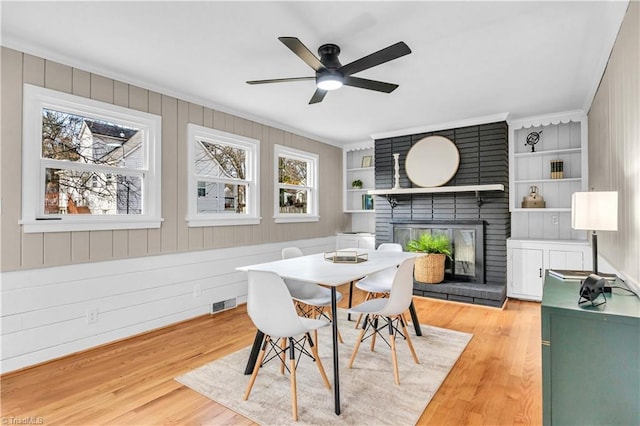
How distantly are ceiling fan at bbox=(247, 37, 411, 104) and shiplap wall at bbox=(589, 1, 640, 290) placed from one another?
131 cm

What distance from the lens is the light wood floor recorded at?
201 cm

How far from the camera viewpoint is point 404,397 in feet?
7.18

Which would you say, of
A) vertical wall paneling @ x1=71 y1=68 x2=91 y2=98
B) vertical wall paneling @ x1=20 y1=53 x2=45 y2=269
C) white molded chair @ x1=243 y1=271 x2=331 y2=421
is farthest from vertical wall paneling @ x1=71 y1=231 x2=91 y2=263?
white molded chair @ x1=243 y1=271 x2=331 y2=421

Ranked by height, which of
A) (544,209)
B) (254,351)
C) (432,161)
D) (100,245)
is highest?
(432,161)

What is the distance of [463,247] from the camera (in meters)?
4.76

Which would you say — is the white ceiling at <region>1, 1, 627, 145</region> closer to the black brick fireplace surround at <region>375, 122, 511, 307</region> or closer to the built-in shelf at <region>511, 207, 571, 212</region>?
the black brick fireplace surround at <region>375, 122, 511, 307</region>

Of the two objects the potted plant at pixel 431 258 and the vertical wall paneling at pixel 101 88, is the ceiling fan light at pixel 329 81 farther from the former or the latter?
the potted plant at pixel 431 258

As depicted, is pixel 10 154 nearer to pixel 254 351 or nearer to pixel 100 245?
pixel 100 245

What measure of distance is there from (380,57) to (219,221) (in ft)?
9.00

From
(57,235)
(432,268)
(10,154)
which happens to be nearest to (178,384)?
(57,235)

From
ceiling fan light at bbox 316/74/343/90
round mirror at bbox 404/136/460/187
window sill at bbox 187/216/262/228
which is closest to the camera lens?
ceiling fan light at bbox 316/74/343/90

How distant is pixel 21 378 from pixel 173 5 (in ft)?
9.38

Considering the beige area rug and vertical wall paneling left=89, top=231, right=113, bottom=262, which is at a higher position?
vertical wall paneling left=89, top=231, right=113, bottom=262

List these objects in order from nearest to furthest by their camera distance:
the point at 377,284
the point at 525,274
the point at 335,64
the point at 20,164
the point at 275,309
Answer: the point at 275,309 → the point at 335,64 → the point at 20,164 → the point at 377,284 → the point at 525,274
